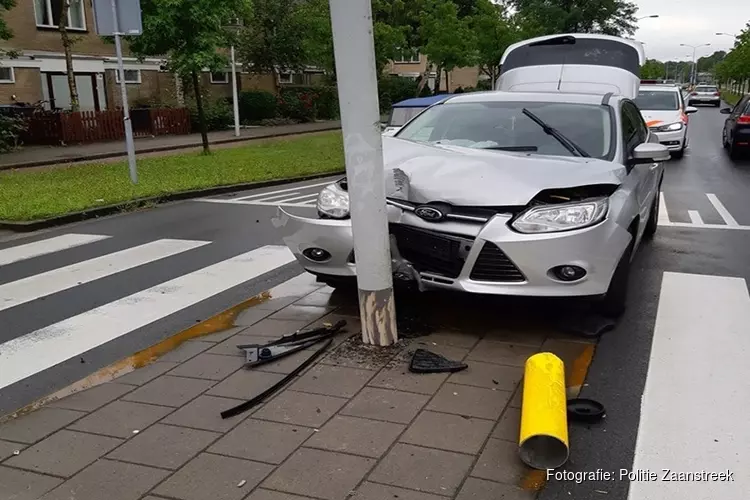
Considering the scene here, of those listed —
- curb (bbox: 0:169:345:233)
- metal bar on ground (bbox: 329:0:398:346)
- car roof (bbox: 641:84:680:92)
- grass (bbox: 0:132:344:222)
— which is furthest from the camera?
car roof (bbox: 641:84:680:92)

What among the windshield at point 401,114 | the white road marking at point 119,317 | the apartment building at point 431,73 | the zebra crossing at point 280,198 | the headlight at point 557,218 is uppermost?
the apartment building at point 431,73

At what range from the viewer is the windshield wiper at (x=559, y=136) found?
5.70 meters

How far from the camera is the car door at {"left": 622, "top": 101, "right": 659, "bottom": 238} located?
238 inches

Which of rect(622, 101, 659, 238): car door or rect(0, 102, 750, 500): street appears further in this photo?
rect(622, 101, 659, 238): car door

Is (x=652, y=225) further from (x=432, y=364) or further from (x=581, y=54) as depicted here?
(x=432, y=364)

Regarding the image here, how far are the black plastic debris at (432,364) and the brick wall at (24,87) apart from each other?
85.3ft

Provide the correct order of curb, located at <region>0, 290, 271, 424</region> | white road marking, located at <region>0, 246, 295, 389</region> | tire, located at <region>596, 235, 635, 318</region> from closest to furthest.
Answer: curb, located at <region>0, 290, 271, 424</region> < white road marking, located at <region>0, 246, 295, 389</region> < tire, located at <region>596, 235, 635, 318</region>

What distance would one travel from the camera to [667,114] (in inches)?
685

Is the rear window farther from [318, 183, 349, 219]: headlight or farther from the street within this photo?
[318, 183, 349, 219]: headlight

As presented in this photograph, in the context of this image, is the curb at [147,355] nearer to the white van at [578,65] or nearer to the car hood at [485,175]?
the car hood at [485,175]

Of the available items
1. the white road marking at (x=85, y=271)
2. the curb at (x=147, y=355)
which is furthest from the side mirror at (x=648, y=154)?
the white road marking at (x=85, y=271)

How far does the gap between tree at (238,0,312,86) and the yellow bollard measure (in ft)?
108

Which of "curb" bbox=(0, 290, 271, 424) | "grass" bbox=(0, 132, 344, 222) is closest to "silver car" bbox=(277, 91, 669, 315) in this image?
"curb" bbox=(0, 290, 271, 424)

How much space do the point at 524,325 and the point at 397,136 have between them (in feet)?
7.30
